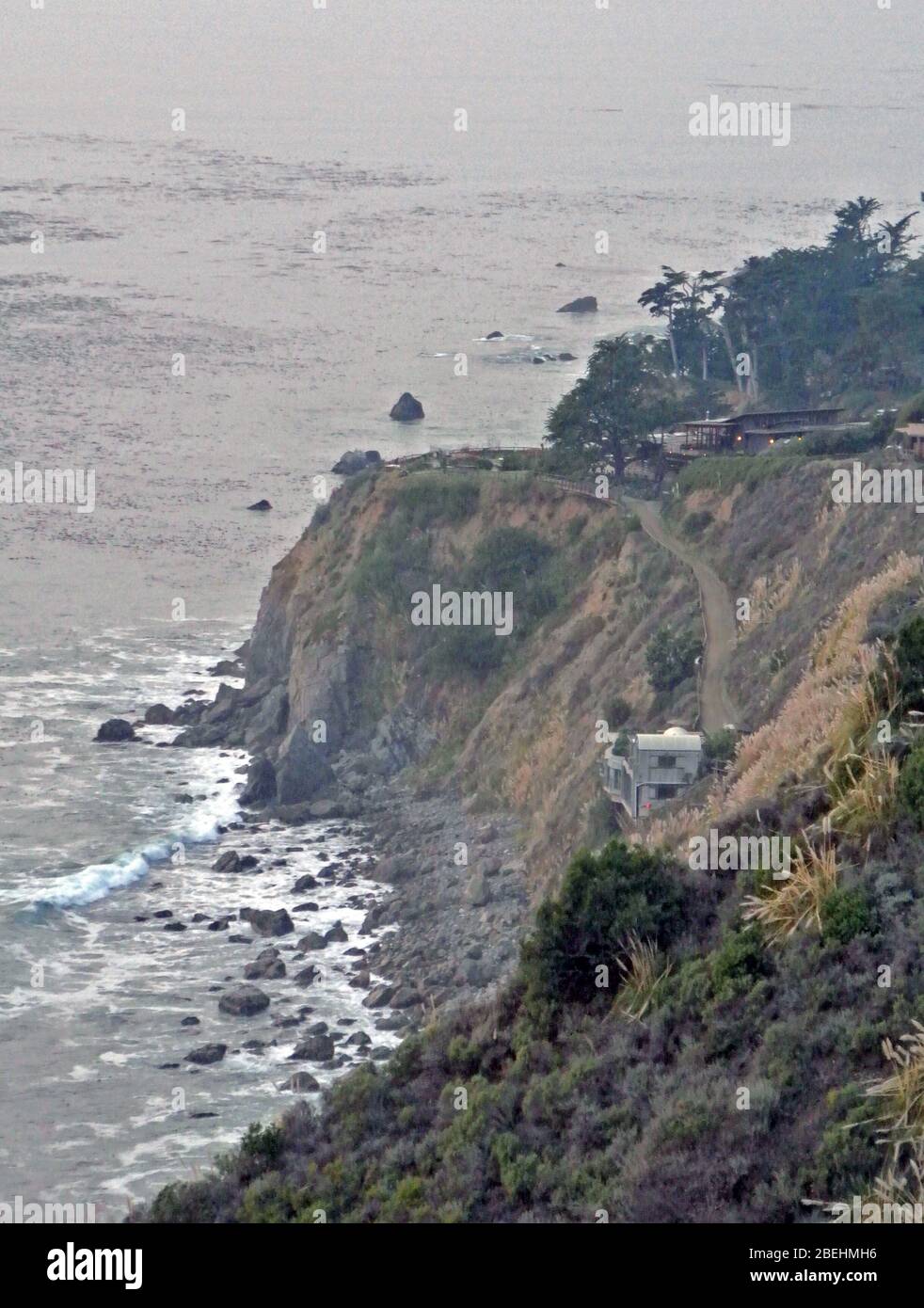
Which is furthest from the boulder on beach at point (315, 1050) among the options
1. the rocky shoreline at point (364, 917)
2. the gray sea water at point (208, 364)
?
the gray sea water at point (208, 364)

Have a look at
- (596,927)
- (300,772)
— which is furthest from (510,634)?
(596,927)

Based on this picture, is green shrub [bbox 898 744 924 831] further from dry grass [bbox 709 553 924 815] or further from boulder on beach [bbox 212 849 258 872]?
boulder on beach [bbox 212 849 258 872]

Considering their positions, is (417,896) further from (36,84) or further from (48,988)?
(36,84)

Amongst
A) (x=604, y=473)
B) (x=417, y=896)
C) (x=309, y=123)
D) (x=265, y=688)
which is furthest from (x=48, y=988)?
(x=309, y=123)

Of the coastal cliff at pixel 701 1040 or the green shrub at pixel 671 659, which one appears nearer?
the coastal cliff at pixel 701 1040

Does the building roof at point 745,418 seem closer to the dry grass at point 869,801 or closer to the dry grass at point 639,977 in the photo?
the dry grass at point 869,801
